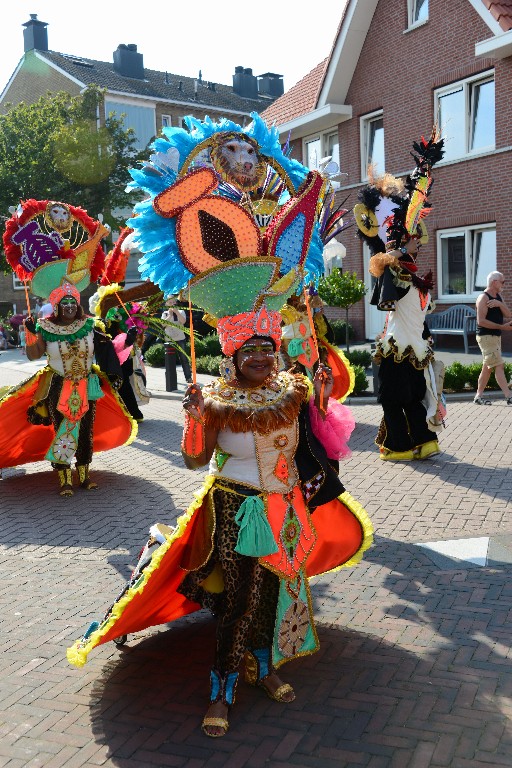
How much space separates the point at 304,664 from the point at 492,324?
27.2 feet

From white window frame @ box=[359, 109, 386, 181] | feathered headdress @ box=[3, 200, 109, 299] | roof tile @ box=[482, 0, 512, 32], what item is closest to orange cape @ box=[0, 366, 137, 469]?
feathered headdress @ box=[3, 200, 109, 299]

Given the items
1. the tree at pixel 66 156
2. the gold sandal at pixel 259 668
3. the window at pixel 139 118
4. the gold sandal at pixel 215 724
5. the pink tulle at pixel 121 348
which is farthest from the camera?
the window at pixel 139 118

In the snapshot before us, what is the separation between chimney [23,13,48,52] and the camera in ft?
130

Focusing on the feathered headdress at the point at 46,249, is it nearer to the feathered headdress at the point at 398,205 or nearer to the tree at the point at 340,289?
the feathered headdress at the point at 398,205

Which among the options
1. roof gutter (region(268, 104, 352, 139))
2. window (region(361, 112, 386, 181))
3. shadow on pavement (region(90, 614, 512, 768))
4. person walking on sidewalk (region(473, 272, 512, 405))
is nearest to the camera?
shadow on pavement (region(90, 614, 512, 768))

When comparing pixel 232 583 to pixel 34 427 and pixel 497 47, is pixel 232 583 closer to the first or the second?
pixel 34 427

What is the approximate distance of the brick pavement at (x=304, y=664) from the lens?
11.1ft

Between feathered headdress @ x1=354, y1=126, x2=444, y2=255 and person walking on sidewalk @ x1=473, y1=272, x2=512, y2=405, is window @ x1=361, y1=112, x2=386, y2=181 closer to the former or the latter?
person walking on sidewalk @ x1=473, y1=272, x2=512, y2=405

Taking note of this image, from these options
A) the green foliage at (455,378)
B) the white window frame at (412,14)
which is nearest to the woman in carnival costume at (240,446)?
the green foliage at (455,378)

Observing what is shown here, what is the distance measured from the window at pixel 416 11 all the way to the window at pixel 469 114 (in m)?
1.95

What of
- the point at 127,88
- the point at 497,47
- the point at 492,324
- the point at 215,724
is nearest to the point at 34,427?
the point at 215,724

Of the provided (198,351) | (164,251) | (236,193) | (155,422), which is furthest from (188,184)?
A: (198,351)

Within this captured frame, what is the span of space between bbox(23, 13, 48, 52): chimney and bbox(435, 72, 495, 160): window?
90.0 ft

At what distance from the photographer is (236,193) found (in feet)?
14.2
